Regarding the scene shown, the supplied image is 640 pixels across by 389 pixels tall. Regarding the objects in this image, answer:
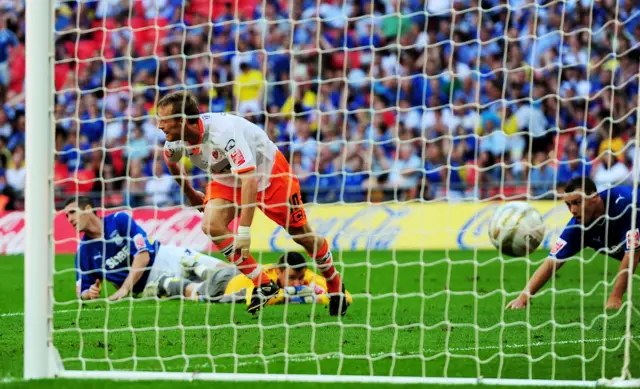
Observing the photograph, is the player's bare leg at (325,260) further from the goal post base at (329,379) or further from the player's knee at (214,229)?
the goal post base at (329,379)

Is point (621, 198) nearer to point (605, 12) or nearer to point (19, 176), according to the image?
point (605, 12)

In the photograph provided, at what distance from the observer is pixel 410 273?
35.7 ft

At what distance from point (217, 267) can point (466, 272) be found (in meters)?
3.53

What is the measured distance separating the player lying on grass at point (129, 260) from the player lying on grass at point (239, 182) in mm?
1337

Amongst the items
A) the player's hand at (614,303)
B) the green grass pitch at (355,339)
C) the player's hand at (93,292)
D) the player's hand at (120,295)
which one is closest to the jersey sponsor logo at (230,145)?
the green grass pitch at (355,339)

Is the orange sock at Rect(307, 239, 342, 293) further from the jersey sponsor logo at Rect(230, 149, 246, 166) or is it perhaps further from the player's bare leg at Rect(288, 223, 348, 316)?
the jersey sponsor logo at Rect(230, 149, 246, 166)

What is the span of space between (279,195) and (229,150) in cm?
74

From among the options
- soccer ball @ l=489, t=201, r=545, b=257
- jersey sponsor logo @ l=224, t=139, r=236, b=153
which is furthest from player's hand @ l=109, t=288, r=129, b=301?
soccer ball @ l=489, t=201, r=545, b=257

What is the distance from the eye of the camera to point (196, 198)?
7078 mm

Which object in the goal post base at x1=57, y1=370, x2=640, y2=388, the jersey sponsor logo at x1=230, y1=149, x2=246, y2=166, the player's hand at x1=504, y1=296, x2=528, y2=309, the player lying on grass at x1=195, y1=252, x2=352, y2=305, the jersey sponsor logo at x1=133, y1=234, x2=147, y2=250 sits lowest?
the player lying on grass at x1=195, y1=252, x2=352, y2=305

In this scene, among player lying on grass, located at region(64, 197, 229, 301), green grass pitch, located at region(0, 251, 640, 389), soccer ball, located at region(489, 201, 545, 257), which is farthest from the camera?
player lying on grass, located at region(64, 197, 229, 301)

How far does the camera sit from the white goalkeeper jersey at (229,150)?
626 cm

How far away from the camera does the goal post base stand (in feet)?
14.5

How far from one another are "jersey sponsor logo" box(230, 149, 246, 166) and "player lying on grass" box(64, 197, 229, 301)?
205 centimetres
